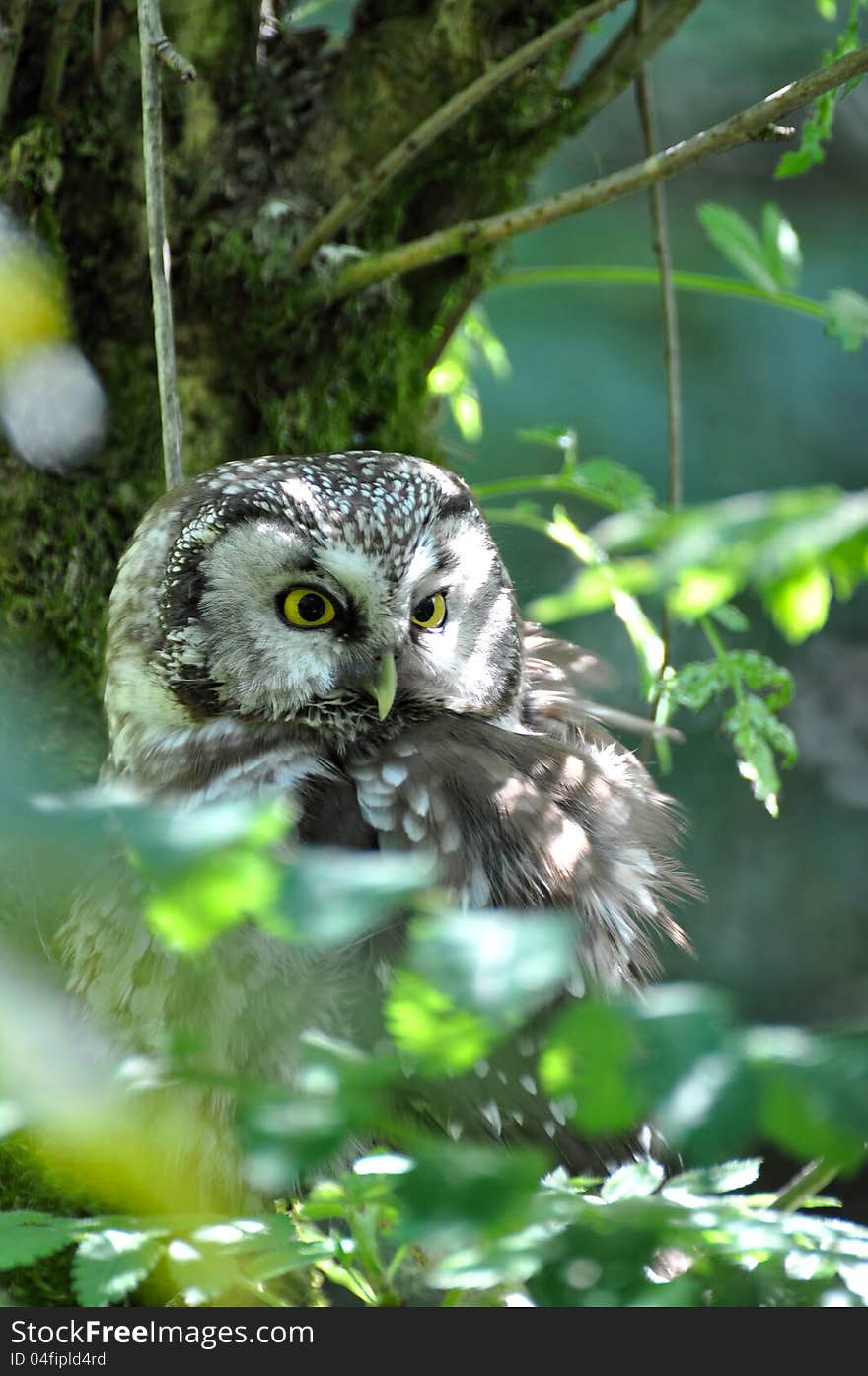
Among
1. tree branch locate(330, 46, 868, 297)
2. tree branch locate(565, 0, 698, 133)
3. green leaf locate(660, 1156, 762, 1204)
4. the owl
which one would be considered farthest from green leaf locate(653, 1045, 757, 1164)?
tree branch locate(565, 0, 698, 133)

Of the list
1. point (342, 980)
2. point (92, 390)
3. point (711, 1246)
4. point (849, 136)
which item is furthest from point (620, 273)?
point (849, 136)

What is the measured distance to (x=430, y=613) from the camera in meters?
1.81

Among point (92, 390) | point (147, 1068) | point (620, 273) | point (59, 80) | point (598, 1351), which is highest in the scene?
point (59, 80)

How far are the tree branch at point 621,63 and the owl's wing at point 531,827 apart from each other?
1.02 meters

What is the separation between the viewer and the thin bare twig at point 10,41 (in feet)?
5.56

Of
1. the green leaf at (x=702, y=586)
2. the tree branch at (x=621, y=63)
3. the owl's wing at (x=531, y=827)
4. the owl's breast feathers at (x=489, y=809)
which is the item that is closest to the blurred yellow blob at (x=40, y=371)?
the owl's breast feathers at (x=489, y=809)

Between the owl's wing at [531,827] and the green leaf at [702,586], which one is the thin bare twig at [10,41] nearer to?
the owl's wing at [531,827]

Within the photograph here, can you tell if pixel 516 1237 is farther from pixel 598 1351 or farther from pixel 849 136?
pixel 849 136

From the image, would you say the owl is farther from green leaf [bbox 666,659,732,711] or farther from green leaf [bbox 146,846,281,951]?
→ green leaf [bbox 146,846,281,951]

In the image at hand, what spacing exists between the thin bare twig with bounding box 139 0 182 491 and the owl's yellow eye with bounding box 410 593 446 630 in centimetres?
37

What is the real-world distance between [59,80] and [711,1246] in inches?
65.2

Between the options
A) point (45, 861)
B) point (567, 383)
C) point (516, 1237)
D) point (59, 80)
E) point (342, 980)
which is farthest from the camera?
point (567, 383)

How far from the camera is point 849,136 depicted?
516 cm

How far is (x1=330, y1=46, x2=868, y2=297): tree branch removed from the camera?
4.75 ft
